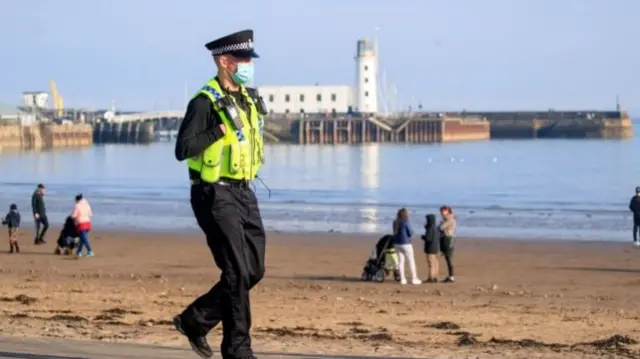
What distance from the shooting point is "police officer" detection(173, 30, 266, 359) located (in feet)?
20.0

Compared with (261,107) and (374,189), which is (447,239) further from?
(374,189)

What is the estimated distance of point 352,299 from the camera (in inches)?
548

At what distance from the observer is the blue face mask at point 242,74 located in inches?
244

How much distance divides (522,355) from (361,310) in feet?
15.5

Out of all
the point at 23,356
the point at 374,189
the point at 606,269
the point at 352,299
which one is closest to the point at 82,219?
the point at 352,299

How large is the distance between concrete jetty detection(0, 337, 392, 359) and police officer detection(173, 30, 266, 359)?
2.73ft

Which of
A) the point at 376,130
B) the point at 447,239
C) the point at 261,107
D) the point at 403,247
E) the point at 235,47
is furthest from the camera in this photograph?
the point at 376,130

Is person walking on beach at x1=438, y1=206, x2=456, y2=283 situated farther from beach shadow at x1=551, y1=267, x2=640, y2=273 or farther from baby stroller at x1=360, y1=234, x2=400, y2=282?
beach shadow at x1=551, y1=267, x2=640, y2=273

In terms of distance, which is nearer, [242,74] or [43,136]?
[242,74]

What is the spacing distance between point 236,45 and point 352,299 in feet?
26.2

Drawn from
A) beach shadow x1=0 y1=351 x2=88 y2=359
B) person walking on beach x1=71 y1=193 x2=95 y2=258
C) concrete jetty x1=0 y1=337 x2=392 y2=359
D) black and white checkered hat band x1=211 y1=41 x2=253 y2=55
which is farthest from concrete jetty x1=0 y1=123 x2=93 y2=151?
black and white checkered hat band x1=211 y1=41 x2=253 y2=55

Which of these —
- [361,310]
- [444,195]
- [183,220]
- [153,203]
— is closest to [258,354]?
[361,310]

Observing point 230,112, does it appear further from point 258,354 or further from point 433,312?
point 433,312

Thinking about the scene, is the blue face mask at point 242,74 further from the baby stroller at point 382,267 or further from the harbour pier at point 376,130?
the harbour pier at point 376,130
